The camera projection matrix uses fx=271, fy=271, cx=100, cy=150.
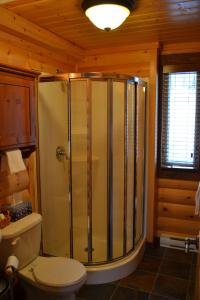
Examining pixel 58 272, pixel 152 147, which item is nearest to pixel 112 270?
pixel 58 272

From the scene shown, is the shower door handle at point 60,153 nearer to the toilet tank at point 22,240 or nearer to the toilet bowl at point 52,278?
the toilet tank at point 22,240

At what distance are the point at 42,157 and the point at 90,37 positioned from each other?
1.34 meters

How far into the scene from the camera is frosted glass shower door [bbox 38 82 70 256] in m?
2.62

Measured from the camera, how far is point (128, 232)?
287 centimetres

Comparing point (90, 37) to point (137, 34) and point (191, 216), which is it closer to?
point (137, 34)

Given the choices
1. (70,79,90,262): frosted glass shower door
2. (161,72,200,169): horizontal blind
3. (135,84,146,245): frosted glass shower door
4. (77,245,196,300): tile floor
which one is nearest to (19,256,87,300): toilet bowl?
(77,245,196,300): tile floor

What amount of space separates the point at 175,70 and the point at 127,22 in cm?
97

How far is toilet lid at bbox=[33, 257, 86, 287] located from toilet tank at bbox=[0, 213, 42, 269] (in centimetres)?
12

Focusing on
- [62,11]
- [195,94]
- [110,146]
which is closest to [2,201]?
[110,146]

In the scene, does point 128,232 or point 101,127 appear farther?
point 128,232

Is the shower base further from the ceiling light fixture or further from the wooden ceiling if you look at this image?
the wooden ceiling

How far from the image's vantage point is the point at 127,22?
236 cm

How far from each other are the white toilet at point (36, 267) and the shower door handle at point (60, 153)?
2.23 feet

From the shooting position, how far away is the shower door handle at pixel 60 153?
2.70 m
